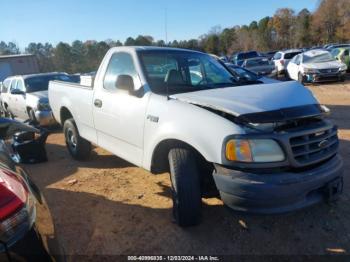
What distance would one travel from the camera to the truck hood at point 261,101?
2.89 meters

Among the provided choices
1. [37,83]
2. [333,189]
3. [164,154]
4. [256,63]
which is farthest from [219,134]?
[256,63]

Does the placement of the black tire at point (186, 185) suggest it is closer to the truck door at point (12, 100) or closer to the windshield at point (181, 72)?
the windshield at point (181, 72)

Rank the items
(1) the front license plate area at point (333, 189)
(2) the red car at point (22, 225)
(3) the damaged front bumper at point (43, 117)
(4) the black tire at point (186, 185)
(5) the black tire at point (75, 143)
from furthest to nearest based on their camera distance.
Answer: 1. (3) the damaged front bumper at point (43, 117)
2. (5) the black tire at point (75, 143)
3. (4) the black tire at point (186, 185)
4. (1) the front license plate area at point (333, 189)
5. (2) the red car at point (22, 225)

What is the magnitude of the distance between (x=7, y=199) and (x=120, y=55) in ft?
10.4

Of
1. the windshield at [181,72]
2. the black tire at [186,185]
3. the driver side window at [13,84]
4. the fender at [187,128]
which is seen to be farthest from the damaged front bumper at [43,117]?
the black tire at [186,185]

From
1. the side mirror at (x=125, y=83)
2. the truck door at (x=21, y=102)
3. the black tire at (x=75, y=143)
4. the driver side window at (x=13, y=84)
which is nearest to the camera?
the side mirror at (x=125, y=83)

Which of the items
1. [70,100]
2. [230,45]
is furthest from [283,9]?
[70,100]

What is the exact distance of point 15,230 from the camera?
1.58 meters

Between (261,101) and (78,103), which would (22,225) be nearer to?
(261,101)

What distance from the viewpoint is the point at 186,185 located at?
3131 mm

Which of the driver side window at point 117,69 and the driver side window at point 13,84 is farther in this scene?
the driver side window at point 13,84

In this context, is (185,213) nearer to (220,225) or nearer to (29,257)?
(220,225)

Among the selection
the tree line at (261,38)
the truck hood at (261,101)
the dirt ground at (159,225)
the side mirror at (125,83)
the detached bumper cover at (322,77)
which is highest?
the tree line at (261,38)

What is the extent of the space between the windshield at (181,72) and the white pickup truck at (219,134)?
0.01 m
